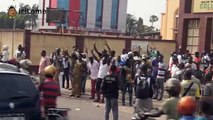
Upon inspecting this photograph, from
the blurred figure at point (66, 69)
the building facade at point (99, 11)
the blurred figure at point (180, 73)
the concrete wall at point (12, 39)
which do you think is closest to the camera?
the blurred figure at point (180, 73)

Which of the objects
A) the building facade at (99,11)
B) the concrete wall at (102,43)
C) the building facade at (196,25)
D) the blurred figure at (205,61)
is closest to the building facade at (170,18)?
the concrete wall at (102,43)

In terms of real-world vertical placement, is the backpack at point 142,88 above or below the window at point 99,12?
below

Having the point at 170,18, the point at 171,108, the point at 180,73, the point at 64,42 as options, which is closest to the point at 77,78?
the point at 180,73

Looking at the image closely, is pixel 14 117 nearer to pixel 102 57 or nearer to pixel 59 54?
pixel 102 57

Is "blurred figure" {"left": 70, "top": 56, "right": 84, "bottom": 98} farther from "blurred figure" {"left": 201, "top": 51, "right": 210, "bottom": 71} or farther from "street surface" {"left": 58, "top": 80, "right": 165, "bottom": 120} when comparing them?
"blurred figure" {"left": 201, "top": 51, "right": 210, "bottom": 71}

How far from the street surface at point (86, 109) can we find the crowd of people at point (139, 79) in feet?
1.31

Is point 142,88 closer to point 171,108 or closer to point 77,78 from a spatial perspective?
point 171,108

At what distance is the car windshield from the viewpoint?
29.8 ft

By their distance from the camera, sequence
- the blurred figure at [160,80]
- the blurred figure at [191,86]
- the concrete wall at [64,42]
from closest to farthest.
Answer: the blurred figure at [191,86], the blurred figure at [160,80], the concrete wall at [64,42]

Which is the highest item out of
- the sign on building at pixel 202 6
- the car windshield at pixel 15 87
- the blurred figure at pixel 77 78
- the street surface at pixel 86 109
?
the sign on building at pixel 202 6

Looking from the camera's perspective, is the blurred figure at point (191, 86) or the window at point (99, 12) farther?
the window at point (99, 12)

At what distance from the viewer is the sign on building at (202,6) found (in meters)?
32.8

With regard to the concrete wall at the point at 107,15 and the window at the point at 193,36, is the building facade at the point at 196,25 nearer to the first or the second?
the window at the point at 193,36

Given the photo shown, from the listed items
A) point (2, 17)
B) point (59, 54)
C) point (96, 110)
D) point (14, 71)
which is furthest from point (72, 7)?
point (14, 71)
